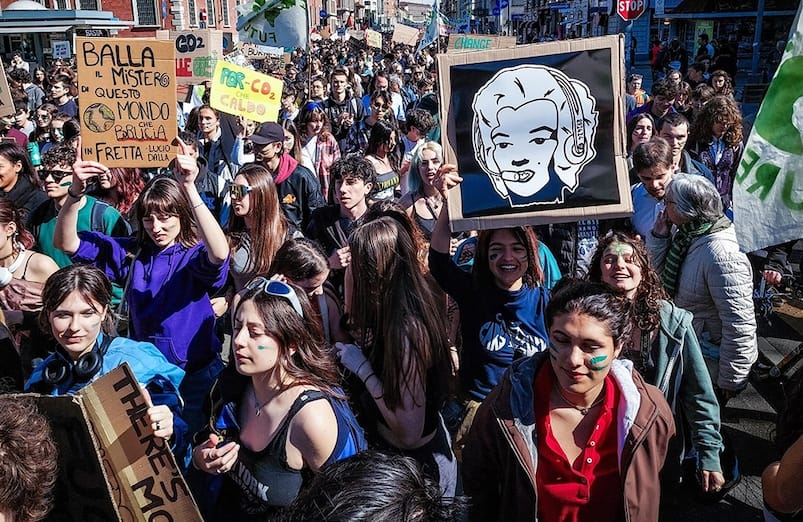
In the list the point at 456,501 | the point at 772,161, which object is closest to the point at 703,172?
the point at 772,161

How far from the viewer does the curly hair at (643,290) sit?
2.78m

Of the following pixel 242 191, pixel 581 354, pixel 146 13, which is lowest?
pixel 581 354

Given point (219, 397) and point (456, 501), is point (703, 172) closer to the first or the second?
point (219, 397)

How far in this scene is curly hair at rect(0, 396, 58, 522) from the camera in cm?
169

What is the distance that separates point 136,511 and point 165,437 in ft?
0.73

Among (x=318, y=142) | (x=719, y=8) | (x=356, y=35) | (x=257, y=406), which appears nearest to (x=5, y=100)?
(x=318, y=142)

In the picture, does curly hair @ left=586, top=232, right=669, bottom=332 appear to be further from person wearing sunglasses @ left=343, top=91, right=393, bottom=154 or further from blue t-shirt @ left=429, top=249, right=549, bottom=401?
person wearing sunglasses @ left=343, top=91, right=393, bottom=154

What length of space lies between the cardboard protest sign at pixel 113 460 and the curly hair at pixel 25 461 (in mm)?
74

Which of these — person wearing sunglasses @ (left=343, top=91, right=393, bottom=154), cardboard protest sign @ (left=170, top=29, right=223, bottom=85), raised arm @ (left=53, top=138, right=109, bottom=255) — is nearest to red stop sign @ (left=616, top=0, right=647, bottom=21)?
person wearing sunglasses @ (left=343, top=91, right=393, bottom=154)

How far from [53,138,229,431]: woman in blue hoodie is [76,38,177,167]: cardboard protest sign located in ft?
0.68

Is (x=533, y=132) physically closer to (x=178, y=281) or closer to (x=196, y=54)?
(x=178, y=281)

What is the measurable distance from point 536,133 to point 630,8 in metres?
14.4

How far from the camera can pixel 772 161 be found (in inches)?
72.3

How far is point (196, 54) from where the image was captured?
387 inches
